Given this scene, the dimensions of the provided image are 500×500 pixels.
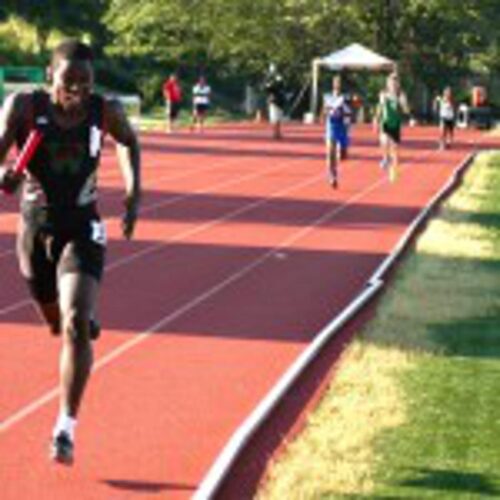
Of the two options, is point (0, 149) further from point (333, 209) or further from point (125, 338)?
point (333, 209)

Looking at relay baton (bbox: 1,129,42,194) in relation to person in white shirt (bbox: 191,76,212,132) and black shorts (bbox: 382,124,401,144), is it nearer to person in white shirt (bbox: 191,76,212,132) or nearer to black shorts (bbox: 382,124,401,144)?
black shorts (bbox: 382,124,401,144)

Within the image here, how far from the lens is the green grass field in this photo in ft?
21.5

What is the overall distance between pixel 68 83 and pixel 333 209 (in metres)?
14.3

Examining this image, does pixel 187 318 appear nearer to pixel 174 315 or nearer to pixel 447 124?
pixel 174 315

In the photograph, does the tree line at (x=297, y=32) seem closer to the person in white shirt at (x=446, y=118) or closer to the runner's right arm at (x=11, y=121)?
the person in white shirt at (x=446, y=118)

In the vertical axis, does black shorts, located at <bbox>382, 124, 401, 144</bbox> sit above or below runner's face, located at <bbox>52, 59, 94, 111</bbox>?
below

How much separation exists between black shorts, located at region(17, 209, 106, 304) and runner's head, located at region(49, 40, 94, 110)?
589 millimetres

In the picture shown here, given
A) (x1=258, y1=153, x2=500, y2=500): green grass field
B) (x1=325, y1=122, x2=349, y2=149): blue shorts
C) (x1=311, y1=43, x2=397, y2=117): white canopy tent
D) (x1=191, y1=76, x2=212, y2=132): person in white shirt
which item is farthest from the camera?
(x1=311, y1=43, x2=397, y2=117): white canopy tent

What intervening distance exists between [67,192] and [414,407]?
8.42 feet

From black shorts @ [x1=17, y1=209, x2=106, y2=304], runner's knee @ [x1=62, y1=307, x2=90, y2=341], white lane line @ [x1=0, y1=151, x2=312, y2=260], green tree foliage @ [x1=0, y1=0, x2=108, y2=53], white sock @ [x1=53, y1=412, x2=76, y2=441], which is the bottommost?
white lane line @ [x1=0, y1=151, x2=312, y2=260]

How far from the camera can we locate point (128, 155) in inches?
278

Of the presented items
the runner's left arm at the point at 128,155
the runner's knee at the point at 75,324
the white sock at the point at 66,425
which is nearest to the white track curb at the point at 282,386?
the white sock at the point at 66,425

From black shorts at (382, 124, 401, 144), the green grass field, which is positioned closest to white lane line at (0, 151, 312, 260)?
black shorts at (382, 124, 401, 144)

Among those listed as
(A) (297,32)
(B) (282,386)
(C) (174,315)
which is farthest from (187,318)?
(A) (297,32)
